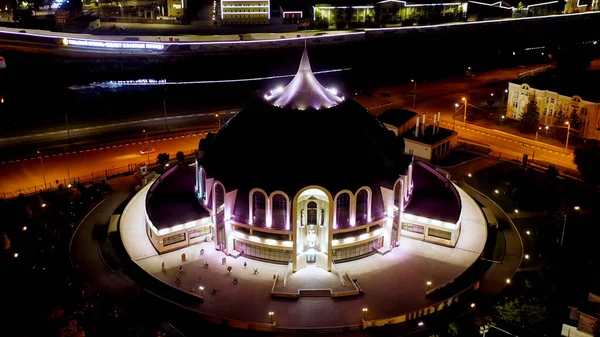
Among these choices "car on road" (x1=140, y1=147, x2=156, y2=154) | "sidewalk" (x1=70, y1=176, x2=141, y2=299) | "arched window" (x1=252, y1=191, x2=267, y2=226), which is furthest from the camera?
"car on road" (x1=140, y1=147, x2=156, y2=154)

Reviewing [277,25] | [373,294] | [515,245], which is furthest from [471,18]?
[373,294]

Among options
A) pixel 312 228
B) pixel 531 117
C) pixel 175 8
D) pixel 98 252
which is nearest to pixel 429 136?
pixel 531 117

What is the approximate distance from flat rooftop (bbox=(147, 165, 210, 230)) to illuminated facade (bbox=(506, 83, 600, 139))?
163ft

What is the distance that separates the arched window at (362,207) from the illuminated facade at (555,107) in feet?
143

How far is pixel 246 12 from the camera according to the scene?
145 meters

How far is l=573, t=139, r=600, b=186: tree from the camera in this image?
6569 centimetres

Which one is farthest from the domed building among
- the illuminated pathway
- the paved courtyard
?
the illuminated pathway

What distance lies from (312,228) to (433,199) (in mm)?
12942

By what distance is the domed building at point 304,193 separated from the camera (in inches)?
2031

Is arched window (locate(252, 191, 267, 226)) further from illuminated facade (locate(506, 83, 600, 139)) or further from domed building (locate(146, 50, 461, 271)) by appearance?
illuminated facade (locate(506, 83, 600, 139))

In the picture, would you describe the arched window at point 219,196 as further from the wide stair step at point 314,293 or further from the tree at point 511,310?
the tree at point 511,310

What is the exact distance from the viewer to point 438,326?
150 ft

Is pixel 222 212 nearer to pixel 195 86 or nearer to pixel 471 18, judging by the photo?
pixel 195 86

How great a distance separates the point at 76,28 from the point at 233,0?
34.5m
